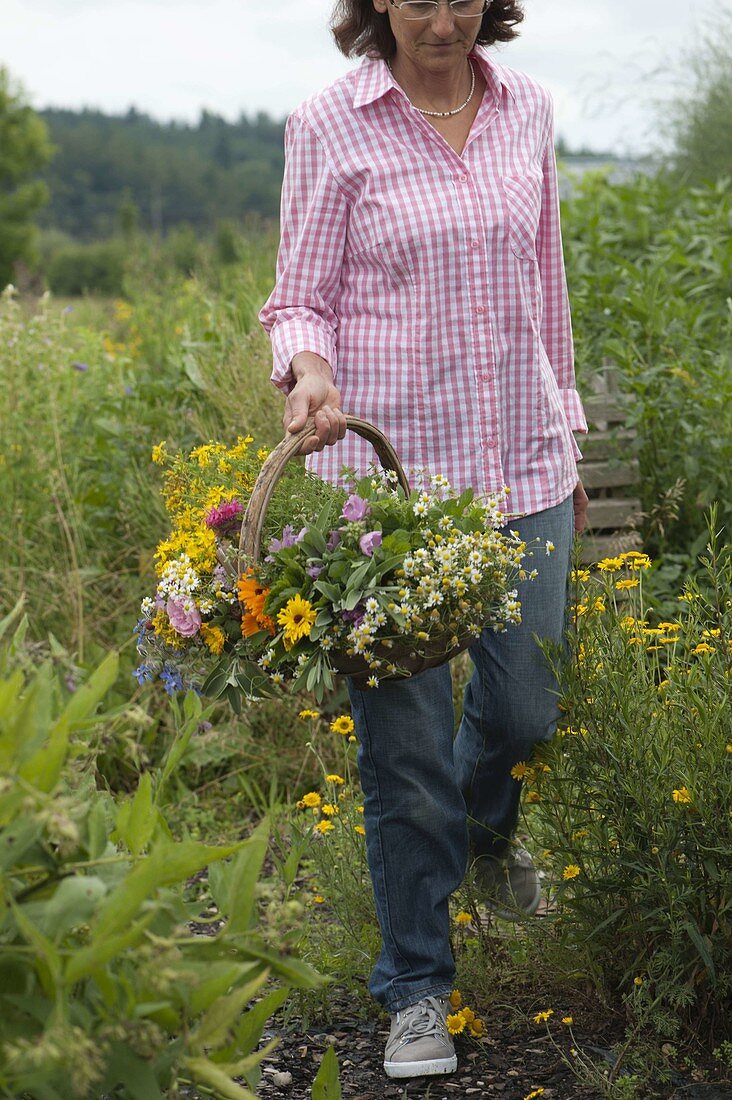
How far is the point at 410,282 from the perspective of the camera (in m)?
2.43

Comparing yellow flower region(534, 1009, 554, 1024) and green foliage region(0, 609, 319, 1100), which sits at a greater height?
green foliage region(0, 609, 319, 1100)

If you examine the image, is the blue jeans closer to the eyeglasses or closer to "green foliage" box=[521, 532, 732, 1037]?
"green foliage" box=[521, 532, 732, 1037]

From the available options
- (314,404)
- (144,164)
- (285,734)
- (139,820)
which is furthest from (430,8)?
(144,164)

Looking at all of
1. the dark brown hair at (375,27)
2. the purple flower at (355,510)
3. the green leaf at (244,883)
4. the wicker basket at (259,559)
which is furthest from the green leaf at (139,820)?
the dark brown hair at (375,27)

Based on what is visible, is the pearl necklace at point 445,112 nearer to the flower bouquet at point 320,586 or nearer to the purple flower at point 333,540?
the flower bouquet at point 320,586

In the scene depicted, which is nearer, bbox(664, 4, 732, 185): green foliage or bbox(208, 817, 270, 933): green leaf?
bbox(208, 817, 270, 933): green leaf

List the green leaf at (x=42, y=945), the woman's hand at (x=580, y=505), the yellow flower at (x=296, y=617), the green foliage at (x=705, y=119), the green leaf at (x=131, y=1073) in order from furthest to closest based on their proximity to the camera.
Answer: the green foliage at (x=705, y=119)
the woman's hand at (x=580, y=505)
the yellow flower at (x=296, y=617)
the green leaf at (x=131, y=1073)
the green leaf at (x=42, y=945)

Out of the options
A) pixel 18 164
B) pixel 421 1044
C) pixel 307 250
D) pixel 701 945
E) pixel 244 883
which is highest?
pixel 18 164

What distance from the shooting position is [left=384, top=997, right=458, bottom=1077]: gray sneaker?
2.38 metres

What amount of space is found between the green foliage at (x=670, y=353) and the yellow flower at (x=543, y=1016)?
1344 mm

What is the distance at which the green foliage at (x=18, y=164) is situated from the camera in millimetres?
47625

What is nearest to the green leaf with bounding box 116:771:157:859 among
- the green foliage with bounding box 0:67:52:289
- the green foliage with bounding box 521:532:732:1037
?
the green foliage with bounding box 521:532:732:1037

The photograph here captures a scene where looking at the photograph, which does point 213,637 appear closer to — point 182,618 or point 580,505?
point 182,618

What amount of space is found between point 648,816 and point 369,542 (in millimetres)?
660
